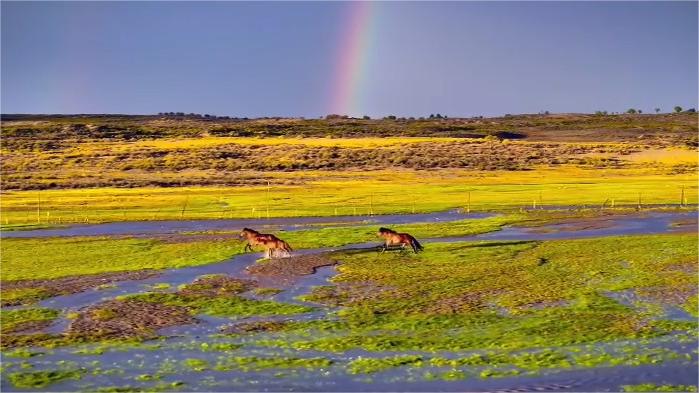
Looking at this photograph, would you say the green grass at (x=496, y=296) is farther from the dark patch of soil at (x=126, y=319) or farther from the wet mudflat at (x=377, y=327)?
the dark patch of soil at (x=126, y=319)

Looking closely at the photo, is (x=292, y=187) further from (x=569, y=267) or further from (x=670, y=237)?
(x=569, y=267)

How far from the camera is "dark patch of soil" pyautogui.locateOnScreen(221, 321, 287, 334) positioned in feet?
60.4

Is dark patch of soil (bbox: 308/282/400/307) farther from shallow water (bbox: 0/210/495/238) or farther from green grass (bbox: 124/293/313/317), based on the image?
shallow water (bbox: 0/210/495/238)

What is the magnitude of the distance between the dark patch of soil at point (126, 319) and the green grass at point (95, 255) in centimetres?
681

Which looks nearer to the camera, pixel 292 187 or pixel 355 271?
pixel 355 271

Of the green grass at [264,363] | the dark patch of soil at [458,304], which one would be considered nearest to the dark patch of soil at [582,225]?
the dark patch of soil at [458,304]

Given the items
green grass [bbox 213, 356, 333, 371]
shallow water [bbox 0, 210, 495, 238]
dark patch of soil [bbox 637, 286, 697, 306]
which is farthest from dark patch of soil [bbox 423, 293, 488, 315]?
shallow water [bbox 0, 210, 495, 238]

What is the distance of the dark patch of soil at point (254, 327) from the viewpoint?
60.4 ft

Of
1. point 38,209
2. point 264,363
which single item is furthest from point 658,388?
point 38,209

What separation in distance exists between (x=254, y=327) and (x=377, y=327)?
287 centimetres

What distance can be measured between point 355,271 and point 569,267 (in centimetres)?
697

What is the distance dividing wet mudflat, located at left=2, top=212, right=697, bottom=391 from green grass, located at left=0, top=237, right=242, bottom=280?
79.5 inches

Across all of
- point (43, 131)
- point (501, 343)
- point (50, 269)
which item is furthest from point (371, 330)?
point (43, 131)

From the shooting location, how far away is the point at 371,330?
18156 mm
